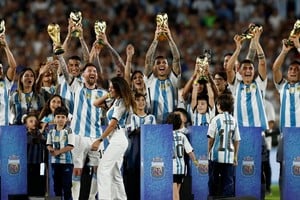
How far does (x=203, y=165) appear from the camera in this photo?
58.8ft

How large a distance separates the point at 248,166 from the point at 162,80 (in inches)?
71.1

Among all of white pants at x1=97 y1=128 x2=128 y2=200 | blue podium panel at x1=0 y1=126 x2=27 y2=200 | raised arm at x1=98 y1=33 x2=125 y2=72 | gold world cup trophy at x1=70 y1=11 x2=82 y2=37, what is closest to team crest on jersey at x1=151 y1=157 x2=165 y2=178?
Answer: white pants at x1=97 y1=128 x2=128 y2=200

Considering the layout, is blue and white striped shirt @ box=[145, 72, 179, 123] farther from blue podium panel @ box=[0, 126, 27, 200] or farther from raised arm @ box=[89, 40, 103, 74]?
blue podium panel @ box=[0, 126, 27, 200]

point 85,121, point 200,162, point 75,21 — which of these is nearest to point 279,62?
point 200,162

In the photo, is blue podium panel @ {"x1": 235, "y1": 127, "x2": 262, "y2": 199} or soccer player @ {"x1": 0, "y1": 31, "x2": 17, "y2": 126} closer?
blue podium panel @ {"x1": 235, "y1": 127, "x2": 262, "y2": 199}

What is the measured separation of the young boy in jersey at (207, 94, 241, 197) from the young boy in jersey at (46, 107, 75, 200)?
6.22 feet

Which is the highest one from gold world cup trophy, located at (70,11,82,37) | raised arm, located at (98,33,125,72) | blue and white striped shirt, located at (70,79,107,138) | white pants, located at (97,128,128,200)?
gold world cup trophy, located at (70,11,82,37)

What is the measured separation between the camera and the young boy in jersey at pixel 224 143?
17141 millimetres

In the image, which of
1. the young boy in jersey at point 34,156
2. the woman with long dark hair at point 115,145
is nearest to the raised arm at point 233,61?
the woman with long dark hair at point 115,145

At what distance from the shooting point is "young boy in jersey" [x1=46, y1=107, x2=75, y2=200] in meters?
17.3

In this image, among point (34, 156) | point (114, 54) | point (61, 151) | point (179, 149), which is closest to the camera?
point (61, 151)

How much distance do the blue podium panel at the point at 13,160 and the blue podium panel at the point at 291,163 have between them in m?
3.53

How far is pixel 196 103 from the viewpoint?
18328 mm

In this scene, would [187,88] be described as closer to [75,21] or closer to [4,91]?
[75,21]
